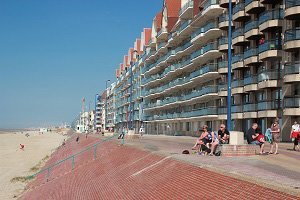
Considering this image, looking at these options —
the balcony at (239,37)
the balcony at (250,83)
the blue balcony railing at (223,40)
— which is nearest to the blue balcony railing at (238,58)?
the balcony at (239,37)

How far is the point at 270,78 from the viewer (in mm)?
36469

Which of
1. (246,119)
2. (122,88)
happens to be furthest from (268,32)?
(122,88)

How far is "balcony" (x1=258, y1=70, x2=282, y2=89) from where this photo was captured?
36.0 meters

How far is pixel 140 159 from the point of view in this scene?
1825cm

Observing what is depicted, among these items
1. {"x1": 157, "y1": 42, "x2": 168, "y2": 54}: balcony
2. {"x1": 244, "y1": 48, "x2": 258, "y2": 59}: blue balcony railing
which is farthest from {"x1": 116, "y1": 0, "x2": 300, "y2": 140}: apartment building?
{"x1": 157, "y1": 42, "x2": 168, "y2": 54}: balcony

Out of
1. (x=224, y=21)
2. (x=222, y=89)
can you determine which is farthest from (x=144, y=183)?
(x=224, y=21)

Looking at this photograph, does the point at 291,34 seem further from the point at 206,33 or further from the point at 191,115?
the point at 191,115

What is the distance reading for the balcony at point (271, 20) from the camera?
35938mm

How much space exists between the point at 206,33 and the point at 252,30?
11.9 metres

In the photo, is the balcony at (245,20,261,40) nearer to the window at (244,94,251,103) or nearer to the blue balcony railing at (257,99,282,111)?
the window at (244,94,251,103)

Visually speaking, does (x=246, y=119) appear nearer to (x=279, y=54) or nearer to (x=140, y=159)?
(x=279, y=54)

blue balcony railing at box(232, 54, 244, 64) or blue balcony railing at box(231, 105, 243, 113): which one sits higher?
blue balcony railing at box(232, 54, 244, 64)

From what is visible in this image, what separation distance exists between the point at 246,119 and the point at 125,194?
32353 millimetres

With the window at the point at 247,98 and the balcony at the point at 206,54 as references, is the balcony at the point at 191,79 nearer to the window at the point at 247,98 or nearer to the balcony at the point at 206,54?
the balcony at the point at 206,54
